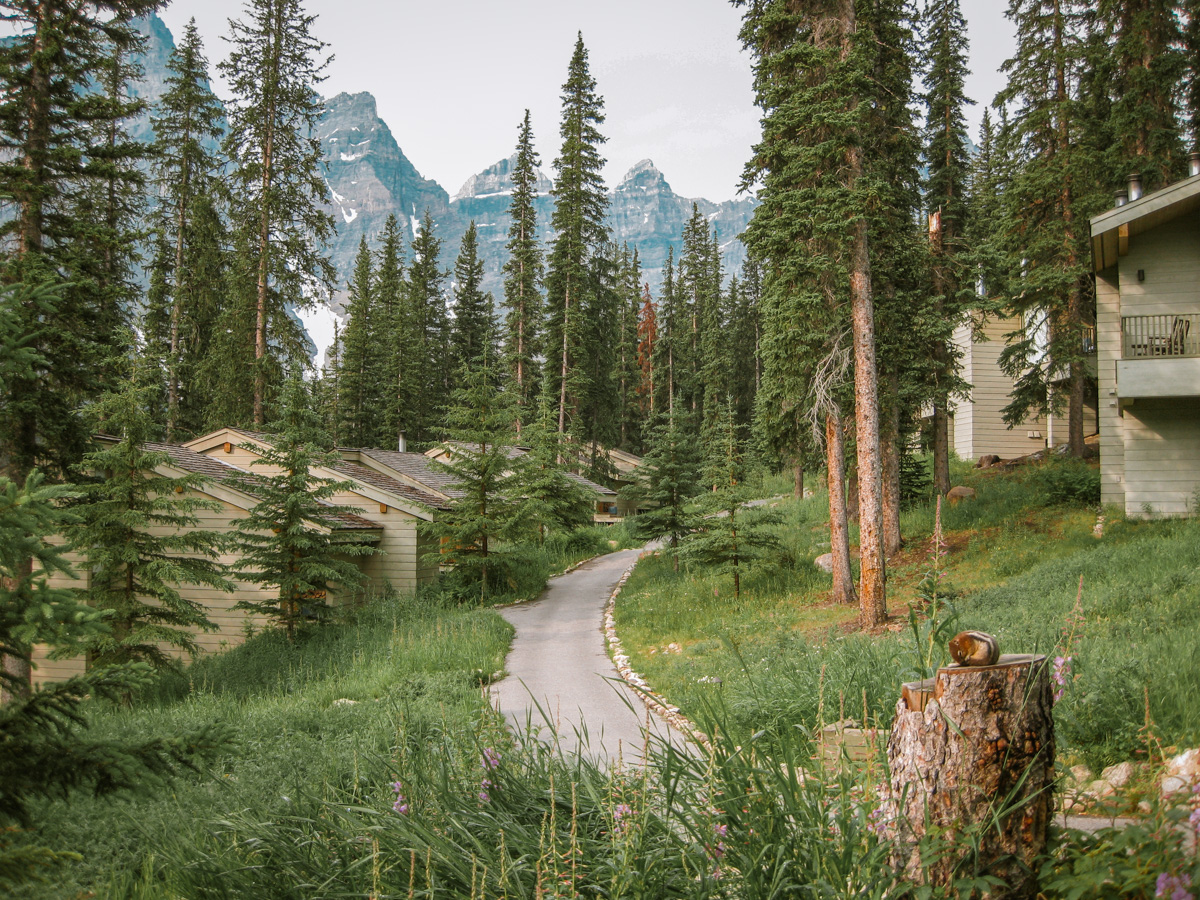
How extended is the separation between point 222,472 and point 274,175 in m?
11.3

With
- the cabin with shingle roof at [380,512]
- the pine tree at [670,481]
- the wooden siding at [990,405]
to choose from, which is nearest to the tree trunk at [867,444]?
the pine tree at [670,481]

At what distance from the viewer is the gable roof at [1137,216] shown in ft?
46.8

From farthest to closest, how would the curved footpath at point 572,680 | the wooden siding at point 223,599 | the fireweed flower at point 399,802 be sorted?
the wooden siding at point 223,599 < the curved footpath at point 572,680 < the fireweed flower at point 399,802

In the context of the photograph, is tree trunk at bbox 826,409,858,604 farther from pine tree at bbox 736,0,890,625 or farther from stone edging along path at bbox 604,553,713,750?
stone edging along path at bbox 604,553,713,750

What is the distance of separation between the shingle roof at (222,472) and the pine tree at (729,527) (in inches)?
339

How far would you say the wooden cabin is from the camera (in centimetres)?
1455

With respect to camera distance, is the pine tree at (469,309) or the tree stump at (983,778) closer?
the tree stump at (983,778)

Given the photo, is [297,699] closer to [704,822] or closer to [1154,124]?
[704,822]

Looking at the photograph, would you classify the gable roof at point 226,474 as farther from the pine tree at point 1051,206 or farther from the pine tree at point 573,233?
the pine tree at point 1051,206

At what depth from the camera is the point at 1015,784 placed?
8.85 feet

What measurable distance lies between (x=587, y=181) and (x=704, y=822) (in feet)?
115

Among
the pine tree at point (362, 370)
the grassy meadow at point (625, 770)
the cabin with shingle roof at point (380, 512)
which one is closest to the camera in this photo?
the grassy meadow at point (625, 770)

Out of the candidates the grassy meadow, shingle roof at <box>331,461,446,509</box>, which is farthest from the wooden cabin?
shingle roof at <box>331,461,446,509</box>

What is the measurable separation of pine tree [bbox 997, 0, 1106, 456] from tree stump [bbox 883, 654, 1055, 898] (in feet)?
68.3
